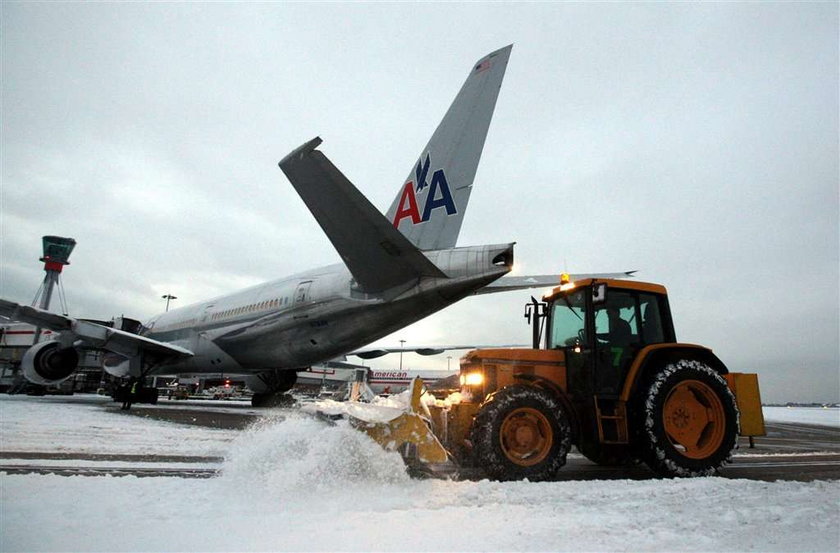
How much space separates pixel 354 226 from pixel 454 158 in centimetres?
341

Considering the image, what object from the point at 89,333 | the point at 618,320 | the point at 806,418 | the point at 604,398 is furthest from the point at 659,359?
the point at 806,418

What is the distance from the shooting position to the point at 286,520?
3.18 m

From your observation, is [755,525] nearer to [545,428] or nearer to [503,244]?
[545,428]

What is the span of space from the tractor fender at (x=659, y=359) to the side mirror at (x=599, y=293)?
3.08 ft

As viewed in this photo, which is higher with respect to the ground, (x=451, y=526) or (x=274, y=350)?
(x=274, y=350)

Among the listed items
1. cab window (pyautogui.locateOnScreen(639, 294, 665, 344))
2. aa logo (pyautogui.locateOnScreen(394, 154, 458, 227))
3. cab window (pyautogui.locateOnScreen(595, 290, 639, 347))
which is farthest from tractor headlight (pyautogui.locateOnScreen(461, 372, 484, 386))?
aa logo (pyautogui.locateOnScreen(394, 154, 458, 227))

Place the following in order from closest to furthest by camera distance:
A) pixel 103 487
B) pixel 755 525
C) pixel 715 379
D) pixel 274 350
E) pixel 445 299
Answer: pixel 755 525, pixel 103 487, pixel 715 379, pixel 445 299, pixel 274 350

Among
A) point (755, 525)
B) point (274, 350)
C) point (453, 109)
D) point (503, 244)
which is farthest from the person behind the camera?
point (274, 350)

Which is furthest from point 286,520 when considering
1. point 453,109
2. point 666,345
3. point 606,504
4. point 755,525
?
point 453,109

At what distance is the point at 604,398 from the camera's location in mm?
5488

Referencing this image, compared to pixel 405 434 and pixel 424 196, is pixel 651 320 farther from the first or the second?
pixel 424 196

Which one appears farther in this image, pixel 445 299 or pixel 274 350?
pixel 274 350

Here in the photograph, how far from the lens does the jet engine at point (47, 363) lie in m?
17.8

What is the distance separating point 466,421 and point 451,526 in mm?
2175
